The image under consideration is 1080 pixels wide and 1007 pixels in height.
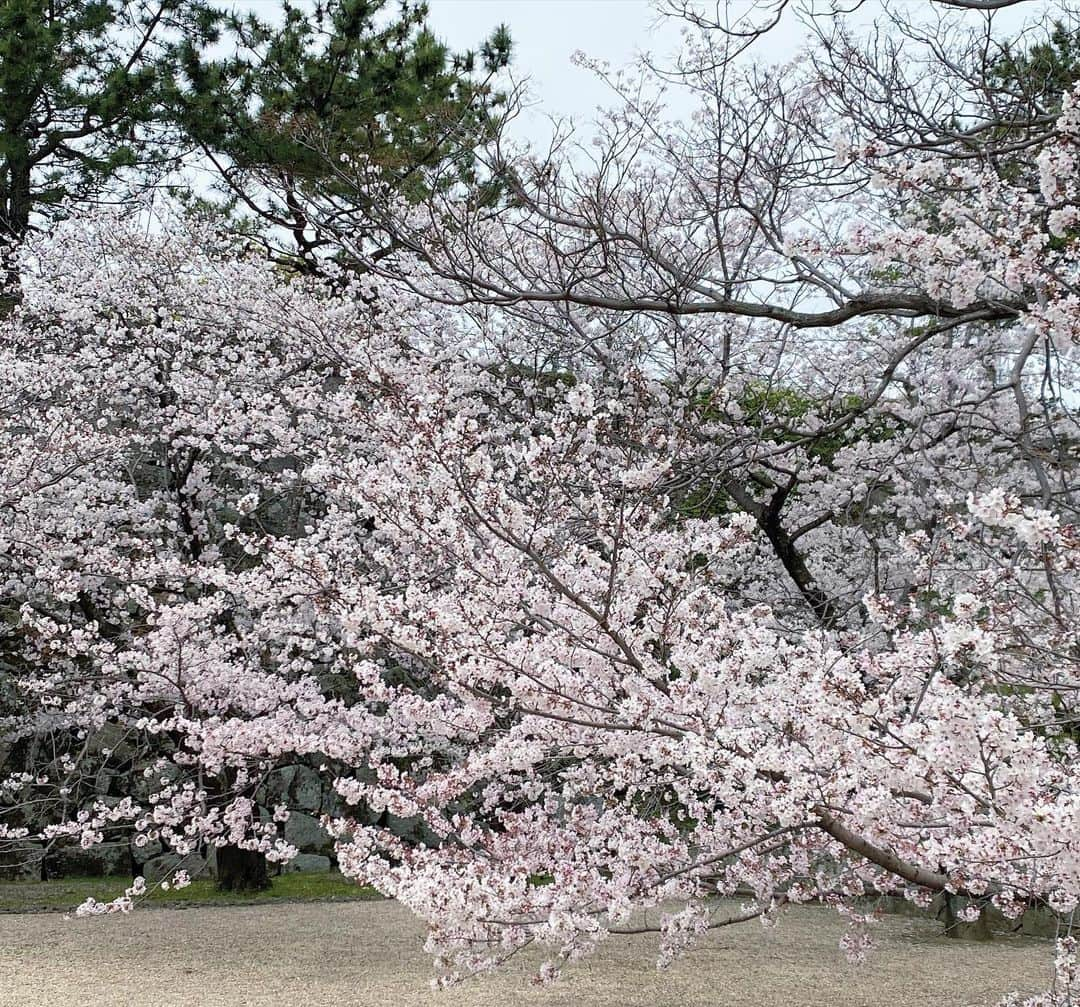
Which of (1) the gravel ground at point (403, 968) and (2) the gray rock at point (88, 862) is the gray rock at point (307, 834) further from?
(1) the gravel ground at point (403, 968)

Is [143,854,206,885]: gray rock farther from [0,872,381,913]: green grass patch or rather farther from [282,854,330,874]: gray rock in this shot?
[282,854,330,874]: gray rock

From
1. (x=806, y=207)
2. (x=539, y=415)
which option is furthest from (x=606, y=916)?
Result: (x=806, y=207)

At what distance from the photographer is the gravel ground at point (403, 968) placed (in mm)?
5453

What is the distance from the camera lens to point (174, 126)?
10.0 meters

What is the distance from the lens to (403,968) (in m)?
6.23

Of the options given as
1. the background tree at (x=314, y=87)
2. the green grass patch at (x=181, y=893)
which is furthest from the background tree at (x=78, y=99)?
the green grass patch at (x=181, y=893)

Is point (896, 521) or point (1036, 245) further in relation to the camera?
point (896, 521)

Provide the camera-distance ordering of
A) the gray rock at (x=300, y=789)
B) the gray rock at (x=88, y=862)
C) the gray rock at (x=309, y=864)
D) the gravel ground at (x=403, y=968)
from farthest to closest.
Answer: the gray rock at (x=300, y=789) < the gray rock at (x=309, y=864) < the gray rock at (x=88, y=862) < the gravel ground at (x=403, y=968)

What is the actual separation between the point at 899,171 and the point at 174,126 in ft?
28.3

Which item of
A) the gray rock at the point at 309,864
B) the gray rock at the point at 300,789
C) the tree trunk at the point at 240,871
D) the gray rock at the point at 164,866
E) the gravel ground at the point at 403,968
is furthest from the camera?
the gray rock at the point at 300,789

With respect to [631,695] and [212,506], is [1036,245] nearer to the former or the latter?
Result: [631,695]

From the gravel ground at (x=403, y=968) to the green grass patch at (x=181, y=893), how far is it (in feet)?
2.24

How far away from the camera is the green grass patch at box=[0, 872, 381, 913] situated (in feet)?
28.9

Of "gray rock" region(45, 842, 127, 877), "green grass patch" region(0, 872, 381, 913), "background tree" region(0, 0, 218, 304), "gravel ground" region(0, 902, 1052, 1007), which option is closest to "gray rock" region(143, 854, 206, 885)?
"green grass patch" region(0, 872, 381, 913)
